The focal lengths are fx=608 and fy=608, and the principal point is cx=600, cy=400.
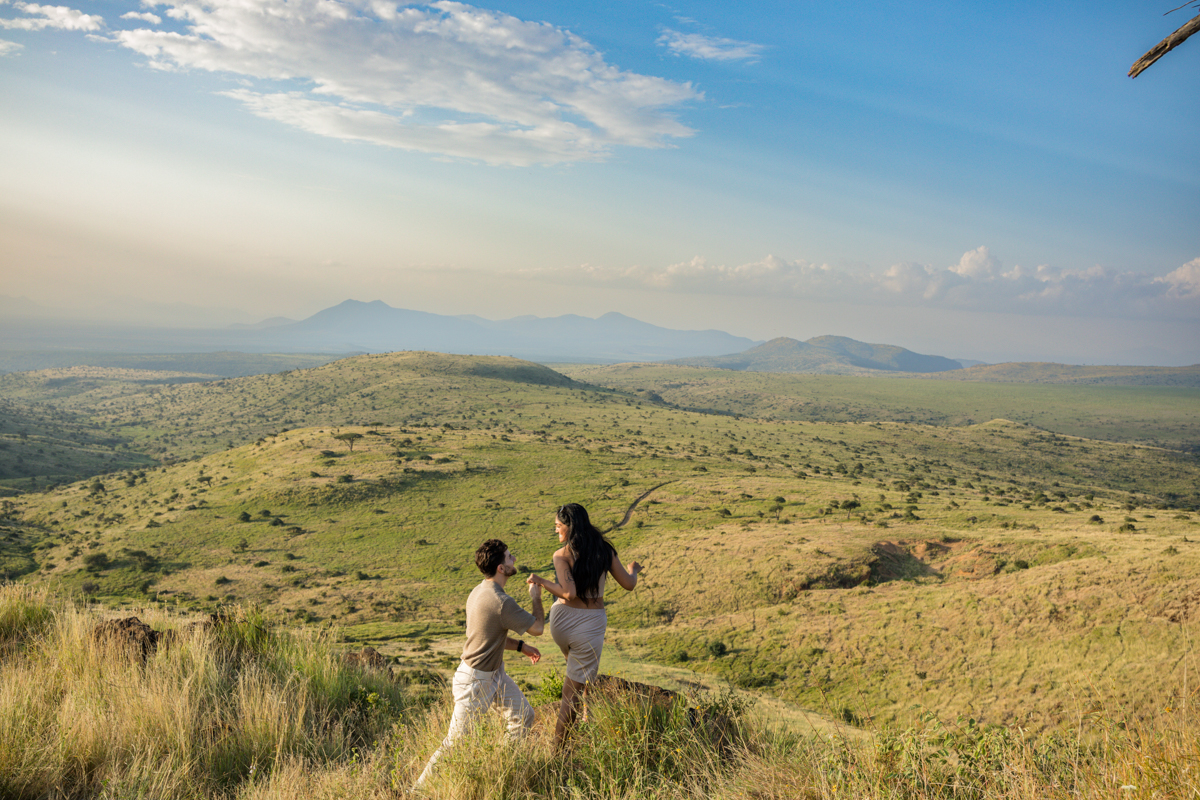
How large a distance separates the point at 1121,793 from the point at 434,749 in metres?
5.02

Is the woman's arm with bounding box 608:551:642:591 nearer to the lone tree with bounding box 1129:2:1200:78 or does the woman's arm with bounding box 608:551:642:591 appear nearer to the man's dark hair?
the man's dark hair

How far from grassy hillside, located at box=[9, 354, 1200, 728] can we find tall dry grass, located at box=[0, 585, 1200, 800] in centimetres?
84

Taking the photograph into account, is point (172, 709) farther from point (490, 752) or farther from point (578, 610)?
point (578, 610)

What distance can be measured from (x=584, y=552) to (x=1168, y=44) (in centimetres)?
609

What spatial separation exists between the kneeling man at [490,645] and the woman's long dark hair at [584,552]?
451mm

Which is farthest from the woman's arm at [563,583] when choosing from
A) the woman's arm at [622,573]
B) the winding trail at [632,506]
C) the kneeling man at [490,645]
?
the winding trail at [632,506]

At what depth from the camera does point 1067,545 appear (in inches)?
1071

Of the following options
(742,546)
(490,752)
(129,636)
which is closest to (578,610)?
Answer: (490,752)

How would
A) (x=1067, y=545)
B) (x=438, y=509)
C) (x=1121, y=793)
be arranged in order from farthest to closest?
(x=438, y=509) → (x=1067, y=545) → (x=1121, y=793)

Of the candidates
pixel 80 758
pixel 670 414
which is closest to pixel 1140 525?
pixel 80 758

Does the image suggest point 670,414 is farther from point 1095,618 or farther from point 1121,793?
point 1121,793

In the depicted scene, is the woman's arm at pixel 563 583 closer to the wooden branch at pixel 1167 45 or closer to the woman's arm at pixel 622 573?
the woman's arm at pixel 622 573

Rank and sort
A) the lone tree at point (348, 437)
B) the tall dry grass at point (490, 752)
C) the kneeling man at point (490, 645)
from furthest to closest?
the lone tree at point (348, 437), the kneeling man at point (490, 645), the tall dry grass at point (490, 752)

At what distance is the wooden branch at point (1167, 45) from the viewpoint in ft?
14.4
